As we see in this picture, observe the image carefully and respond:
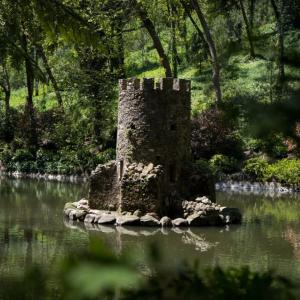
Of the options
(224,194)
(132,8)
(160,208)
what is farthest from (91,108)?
(160,208)

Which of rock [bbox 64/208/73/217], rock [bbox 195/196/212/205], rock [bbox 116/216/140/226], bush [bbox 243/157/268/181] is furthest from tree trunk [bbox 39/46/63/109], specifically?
rock [bbox 116/216/140/226]

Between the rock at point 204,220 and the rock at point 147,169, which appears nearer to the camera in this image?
the rock at point 204,220

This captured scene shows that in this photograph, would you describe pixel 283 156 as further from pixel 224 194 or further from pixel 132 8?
pixel 132 8

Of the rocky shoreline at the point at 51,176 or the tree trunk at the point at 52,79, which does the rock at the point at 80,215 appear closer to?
the rocky shoreline at the point at 51,176

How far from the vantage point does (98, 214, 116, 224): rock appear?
1945 centimetres

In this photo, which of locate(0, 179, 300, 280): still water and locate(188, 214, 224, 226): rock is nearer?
locate(0, 179, 300, 280): still water

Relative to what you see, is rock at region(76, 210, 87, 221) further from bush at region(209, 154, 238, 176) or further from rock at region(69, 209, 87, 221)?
bush at region(209, 154, 238, 176)

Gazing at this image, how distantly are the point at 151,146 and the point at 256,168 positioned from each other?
31.7ft

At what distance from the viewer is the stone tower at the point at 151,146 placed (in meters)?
20.5

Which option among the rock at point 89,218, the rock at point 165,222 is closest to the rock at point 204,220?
the rock at point 165,222

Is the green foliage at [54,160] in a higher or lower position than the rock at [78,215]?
higher

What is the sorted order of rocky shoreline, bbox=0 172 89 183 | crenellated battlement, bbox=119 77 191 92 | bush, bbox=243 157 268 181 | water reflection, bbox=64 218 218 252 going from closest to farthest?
water reflection, bbox=64 218 218 252 → crenellated battlement, bbox=119 77 191 92 → bush, bbox=243 157 268 181 → rocky shoreline, bbox=0 172 89 183

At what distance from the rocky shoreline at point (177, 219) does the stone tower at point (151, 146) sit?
0.57 m

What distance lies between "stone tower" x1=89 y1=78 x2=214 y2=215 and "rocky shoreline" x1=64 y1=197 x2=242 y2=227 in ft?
1.88
